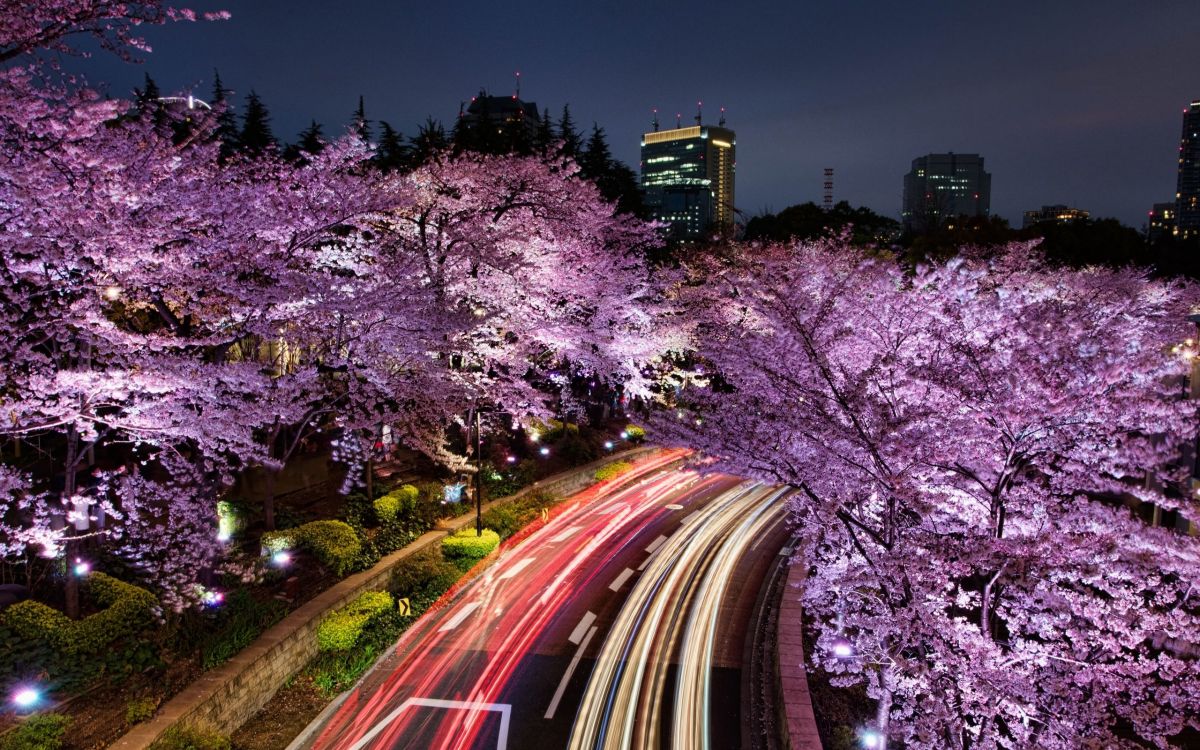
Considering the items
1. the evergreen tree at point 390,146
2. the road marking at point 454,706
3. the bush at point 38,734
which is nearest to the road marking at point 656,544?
the road marking at point 454,706

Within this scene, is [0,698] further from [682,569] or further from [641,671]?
[682,569]

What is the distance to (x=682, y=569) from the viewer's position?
17.7 m

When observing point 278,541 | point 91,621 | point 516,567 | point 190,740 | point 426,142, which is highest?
point 426,142

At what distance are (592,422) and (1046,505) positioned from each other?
1003 inches

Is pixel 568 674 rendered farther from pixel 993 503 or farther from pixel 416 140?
pixel 416 140

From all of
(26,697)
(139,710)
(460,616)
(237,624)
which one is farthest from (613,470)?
(26,697)

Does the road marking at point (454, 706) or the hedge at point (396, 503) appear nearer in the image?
the road marking at point (454, 706)

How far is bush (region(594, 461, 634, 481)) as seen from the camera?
86.8 ft

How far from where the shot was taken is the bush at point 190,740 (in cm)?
838

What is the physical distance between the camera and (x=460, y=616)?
1455cm

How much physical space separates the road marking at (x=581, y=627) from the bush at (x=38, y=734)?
28.3ft

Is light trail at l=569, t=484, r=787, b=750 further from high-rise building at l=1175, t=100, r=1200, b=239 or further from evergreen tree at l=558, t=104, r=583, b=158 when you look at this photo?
high-rise building at l=1175, t=100, r=1200, b=239

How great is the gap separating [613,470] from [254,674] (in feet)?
58.8

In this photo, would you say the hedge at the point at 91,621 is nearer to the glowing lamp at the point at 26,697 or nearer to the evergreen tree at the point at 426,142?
the glowing lamp at the point at 26,697
